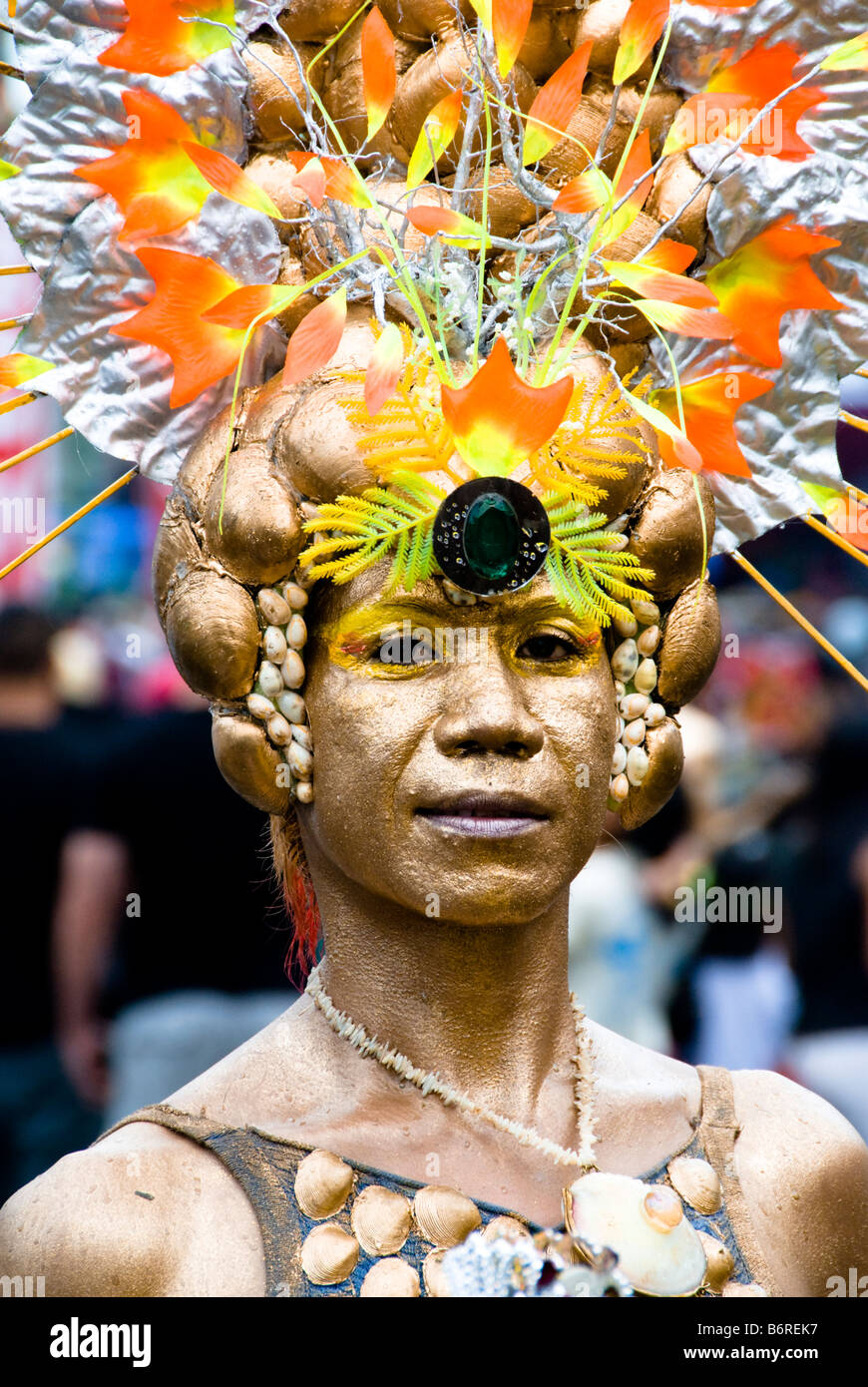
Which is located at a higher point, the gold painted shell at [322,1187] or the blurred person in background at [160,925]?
the gold painted shell at [322,1187]


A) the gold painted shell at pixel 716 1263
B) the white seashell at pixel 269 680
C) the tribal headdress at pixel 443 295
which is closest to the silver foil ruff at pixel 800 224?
the tribal headdress at pixel 443 295

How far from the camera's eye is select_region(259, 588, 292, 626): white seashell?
7.96 feet

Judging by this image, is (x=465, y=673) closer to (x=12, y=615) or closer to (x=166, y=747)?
(x=166, y=747)

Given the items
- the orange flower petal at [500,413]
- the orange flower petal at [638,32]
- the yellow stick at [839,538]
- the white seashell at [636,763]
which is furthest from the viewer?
the yellow stick at [839,538]

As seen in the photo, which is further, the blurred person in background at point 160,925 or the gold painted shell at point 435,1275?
the blurred person in background at point 160,925

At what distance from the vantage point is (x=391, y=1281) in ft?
7.29

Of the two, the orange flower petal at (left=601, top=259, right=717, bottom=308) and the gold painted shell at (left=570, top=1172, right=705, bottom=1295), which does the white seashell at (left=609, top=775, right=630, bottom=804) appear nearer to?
the gold painted shell at (left=570, top=1172, right=705, bottom=1295)

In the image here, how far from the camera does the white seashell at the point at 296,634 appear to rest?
2.43m

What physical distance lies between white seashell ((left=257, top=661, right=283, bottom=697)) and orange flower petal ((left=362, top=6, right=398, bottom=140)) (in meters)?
0.70

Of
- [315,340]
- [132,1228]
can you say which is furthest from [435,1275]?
[315,340]

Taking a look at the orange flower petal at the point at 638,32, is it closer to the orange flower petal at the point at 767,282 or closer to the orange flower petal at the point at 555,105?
the orange flower petal at the point at 555,105

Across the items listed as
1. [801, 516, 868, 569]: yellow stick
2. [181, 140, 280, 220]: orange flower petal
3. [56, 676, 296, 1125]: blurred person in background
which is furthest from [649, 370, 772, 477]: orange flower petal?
[56, 676, 296, 1125]: blurred person in background

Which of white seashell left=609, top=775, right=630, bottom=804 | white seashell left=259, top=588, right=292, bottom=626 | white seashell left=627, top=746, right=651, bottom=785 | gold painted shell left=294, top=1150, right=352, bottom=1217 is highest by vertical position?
white seashell left=259, top=588, right=292, bottom=626

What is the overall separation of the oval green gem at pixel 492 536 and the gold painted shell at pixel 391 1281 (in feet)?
2.80
